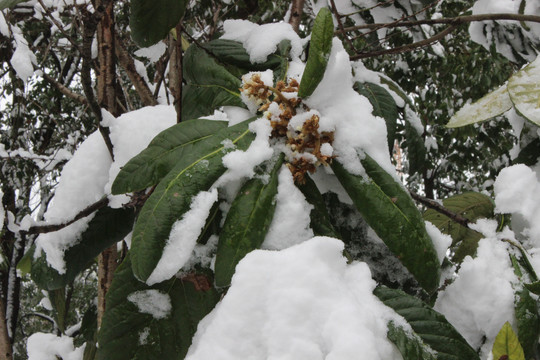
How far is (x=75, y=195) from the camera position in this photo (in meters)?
0.83

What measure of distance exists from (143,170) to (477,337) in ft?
1.68

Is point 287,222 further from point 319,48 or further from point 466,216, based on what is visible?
point 466,216

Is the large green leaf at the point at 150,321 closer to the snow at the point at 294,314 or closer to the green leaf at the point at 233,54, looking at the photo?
the snow at the point at 294,314

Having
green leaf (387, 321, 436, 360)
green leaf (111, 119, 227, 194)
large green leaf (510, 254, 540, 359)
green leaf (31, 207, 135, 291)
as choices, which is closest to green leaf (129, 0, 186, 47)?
green leaf (111, 119, 227, 194)

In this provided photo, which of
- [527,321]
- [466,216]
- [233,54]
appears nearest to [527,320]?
[527,321]

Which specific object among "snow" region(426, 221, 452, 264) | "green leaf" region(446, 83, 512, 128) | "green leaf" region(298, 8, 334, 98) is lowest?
"snow" region(426, 221, 452, 264)

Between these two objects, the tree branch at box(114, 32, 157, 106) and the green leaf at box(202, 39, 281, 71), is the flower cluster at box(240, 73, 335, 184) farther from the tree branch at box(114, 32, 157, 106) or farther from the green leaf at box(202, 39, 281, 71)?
the tree branch at box(114, 32, 157, 106)

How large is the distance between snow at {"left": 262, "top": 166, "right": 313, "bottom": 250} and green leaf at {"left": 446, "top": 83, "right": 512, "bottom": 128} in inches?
12.8

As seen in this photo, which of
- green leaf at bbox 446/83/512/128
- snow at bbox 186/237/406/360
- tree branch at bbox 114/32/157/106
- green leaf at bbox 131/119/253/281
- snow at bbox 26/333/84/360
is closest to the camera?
snow at bbox 186/237/406/360

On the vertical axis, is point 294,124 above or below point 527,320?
above

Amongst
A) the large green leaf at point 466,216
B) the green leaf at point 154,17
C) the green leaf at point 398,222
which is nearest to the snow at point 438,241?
the green leaf at point 398,222

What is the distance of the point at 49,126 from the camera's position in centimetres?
368

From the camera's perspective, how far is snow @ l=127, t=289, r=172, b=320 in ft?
1.99

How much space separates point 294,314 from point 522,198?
1.73 feet
